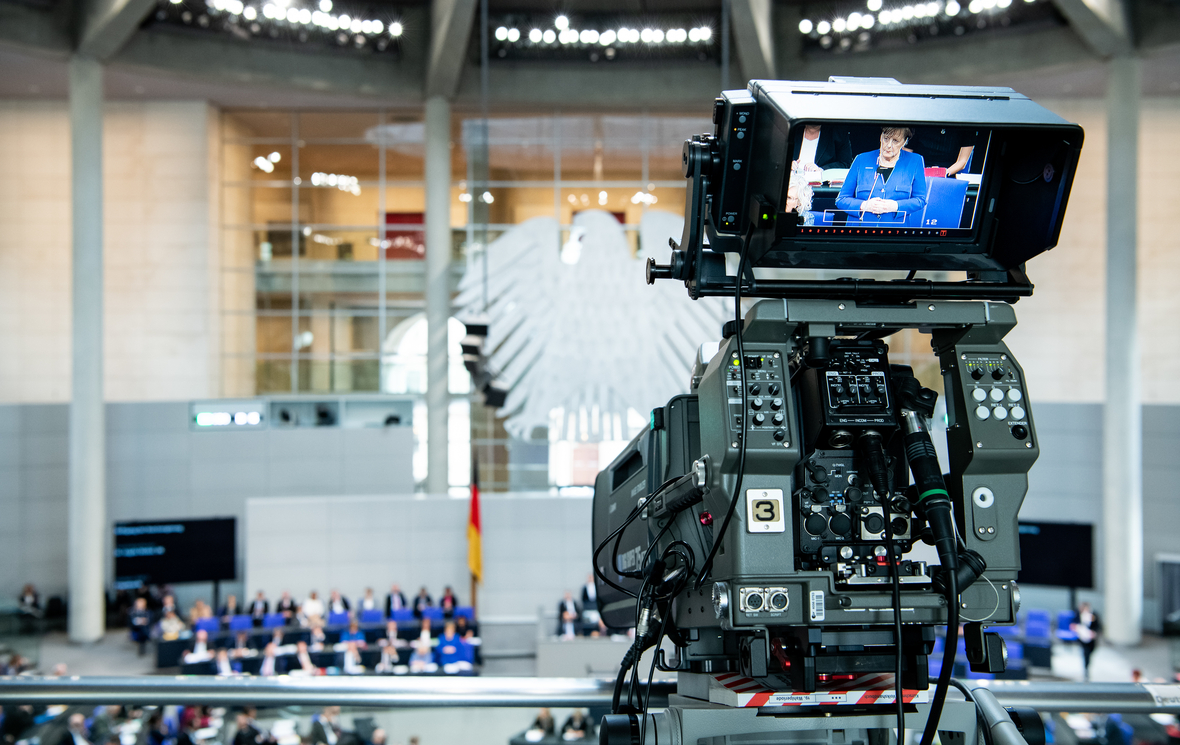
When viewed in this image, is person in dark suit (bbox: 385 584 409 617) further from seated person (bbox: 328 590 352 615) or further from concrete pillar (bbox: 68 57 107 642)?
concrete pillar (bbox: 68 57 107 642)

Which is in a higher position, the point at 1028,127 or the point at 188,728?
the point at 1028,127

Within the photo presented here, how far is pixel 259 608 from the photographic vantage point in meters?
11.1

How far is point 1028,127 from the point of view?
1311 mm

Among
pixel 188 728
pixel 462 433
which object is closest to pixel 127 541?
pixel 462 433

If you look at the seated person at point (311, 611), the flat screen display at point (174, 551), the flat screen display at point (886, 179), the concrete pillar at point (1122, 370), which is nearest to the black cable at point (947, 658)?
the flat screen display at point (886, 179)

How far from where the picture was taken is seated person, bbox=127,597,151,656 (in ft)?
35.5

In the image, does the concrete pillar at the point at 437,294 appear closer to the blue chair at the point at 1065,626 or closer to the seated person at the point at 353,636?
the seated person at the point at 353,636

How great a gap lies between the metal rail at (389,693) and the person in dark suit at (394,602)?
10620 millimetres

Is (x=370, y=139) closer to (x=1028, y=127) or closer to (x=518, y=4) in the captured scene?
(x=518, y=4)

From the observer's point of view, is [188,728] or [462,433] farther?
[462,433]

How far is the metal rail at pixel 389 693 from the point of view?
1377 millimetres

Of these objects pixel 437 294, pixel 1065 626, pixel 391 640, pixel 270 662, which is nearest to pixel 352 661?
pixel 391 640

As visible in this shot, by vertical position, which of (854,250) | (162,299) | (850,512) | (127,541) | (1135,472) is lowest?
(127,541)

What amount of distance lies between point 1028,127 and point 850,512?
25.5 inches
